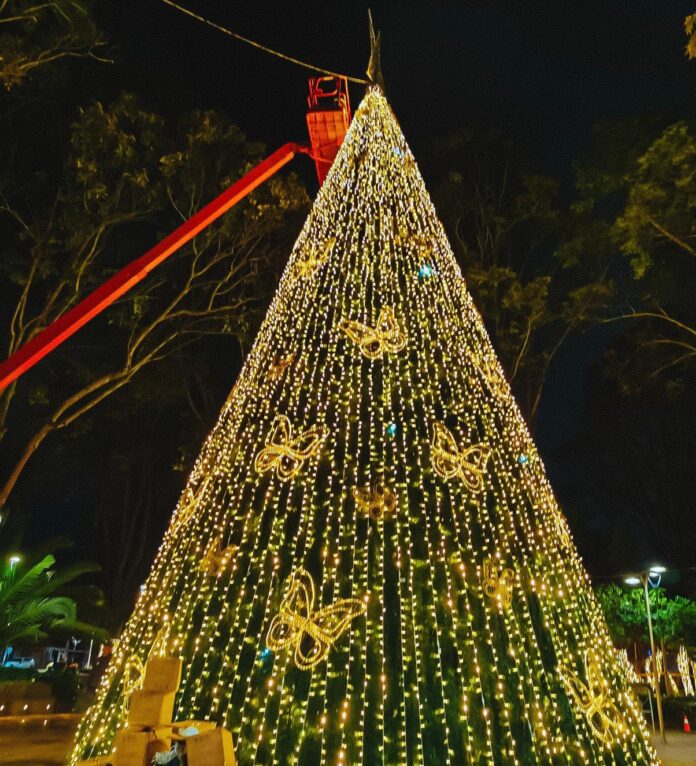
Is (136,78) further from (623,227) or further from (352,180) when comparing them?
(623,227)

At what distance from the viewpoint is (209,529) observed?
555 cm

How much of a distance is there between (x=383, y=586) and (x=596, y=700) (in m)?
1.52

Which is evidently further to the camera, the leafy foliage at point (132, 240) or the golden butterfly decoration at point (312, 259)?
the leafy foliage at point (132, 240)

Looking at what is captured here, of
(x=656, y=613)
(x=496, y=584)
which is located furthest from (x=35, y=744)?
(x=656, y=613)

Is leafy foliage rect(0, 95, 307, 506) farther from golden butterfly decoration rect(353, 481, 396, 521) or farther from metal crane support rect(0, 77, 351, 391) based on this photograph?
golden butterfly decoration rect(353, 481, 396, 521)

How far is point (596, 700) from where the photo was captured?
4.32 m

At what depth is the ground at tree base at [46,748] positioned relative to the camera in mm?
6928

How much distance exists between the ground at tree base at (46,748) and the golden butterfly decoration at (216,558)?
268 cm

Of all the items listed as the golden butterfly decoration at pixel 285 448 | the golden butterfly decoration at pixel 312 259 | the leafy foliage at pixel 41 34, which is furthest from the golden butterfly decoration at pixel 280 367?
the leafy foliage at pixel 41 34

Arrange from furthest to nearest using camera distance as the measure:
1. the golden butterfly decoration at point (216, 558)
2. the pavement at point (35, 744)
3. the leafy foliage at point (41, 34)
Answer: the pavement at point (35, 744), the leafy foliage at point (41, 34), the golden butterfly decoration at point (216, 558)

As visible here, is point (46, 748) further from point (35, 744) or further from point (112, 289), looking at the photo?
point (112, 289)

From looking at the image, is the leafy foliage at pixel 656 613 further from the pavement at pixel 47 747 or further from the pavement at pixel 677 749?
the pavement at pixel 47 747

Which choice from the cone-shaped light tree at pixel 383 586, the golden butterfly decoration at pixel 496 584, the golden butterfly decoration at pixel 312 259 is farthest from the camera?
the golden butterfly decoration at pixel 312 259

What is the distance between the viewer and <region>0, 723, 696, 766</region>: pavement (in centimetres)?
694
